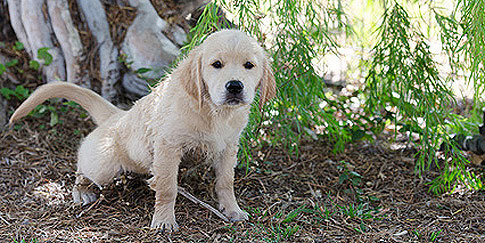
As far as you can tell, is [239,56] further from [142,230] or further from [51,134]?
[51,134]

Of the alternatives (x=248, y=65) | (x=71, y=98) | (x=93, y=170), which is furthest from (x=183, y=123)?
(x=71, y=98)

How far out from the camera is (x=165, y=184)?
2758mm

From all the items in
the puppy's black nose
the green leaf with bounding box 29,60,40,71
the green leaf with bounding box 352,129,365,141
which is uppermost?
the puppy's black nose

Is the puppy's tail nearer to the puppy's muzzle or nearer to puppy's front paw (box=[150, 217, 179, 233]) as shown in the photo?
puppy's front paw (box=[150, 217, 179, 233])

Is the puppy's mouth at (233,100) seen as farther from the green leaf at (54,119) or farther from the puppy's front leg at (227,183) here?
the green leaf at (54,119)

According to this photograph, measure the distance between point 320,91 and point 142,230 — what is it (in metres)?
1.70

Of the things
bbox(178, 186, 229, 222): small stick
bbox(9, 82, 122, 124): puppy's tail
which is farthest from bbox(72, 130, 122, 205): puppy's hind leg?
bbox(178, 186, 229, 222): small stick

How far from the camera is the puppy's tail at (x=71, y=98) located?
3.11 metres

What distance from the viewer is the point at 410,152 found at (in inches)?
162

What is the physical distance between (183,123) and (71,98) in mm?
1096

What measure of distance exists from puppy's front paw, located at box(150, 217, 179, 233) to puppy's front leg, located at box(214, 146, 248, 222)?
1.12ft

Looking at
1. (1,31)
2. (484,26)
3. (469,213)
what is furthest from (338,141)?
(1,31)

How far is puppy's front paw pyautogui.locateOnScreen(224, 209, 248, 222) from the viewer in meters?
2.90

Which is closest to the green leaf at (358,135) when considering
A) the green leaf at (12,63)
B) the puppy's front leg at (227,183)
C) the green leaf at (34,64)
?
the puppy's front leg at (227,183)
